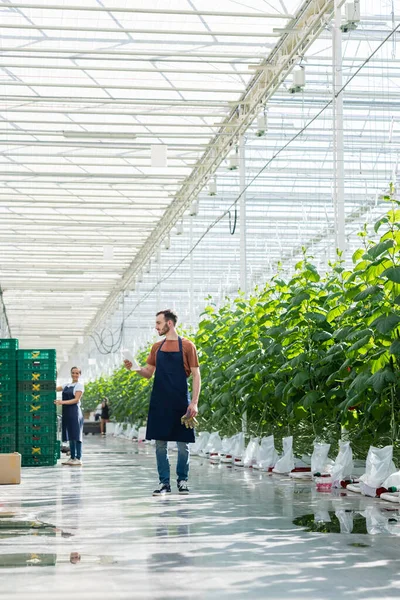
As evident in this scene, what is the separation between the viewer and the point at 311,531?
5684mm

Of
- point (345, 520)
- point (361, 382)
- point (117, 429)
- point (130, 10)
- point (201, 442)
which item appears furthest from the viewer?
point (117, 429)

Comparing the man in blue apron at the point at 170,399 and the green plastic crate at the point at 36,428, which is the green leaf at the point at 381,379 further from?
the green plastic crate at the point at 36,428

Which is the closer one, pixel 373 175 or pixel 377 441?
pixel 377 441

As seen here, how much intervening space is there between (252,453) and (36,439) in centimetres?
333

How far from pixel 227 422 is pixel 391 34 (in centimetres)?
640

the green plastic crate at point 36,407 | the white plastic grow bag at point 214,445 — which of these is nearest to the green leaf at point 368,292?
the green plastic crate at point 36,407

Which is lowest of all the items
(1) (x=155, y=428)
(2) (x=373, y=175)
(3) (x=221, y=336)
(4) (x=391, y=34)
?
(1) (x=155, y=428)

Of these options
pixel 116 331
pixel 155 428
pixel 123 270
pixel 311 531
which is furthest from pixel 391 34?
pixel 116 331

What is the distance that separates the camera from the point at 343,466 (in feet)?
29.3

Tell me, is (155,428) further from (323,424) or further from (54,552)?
(54,552)

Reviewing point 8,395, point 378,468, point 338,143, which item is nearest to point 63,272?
point 8,395

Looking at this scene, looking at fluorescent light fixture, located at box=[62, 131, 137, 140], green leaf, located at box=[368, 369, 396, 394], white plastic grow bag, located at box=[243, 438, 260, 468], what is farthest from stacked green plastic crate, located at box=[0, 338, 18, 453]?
fluorescent light fixture, located at box=[62, 131, 137, 140]

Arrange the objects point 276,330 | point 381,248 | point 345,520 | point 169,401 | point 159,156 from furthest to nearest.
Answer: point 159,156, point 276,330, point 169,401, point 381,248, point 345,520

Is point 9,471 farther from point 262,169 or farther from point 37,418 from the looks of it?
point 262,169
